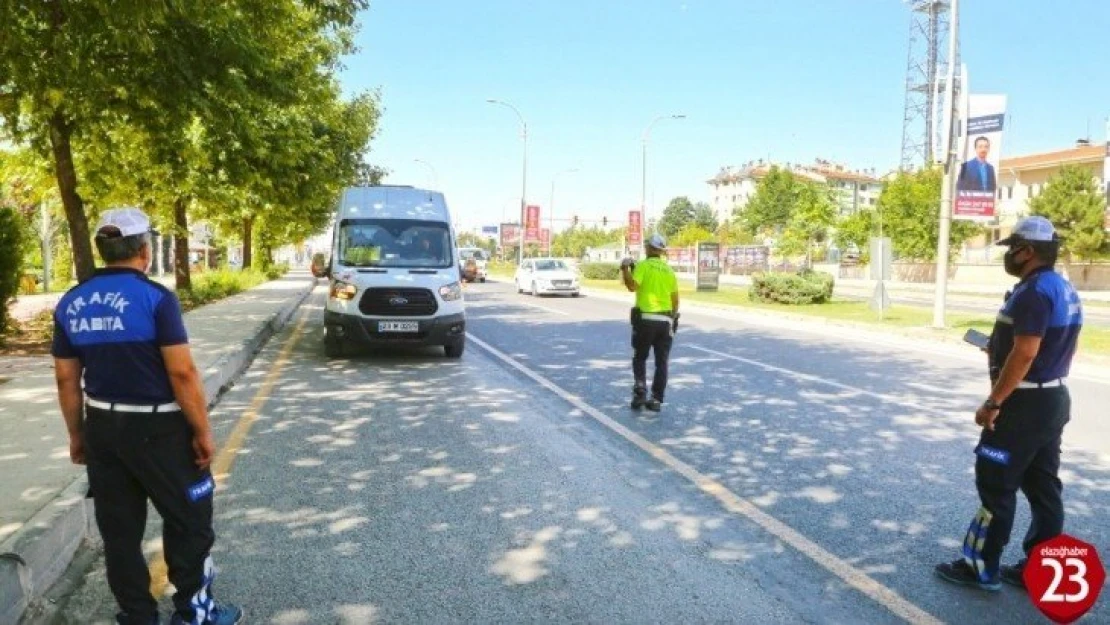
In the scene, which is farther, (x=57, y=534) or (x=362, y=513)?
(x=362, y=513)

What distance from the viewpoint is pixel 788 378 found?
10875 mm

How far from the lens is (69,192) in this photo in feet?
44.3

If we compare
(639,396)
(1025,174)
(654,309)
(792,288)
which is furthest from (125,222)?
(1025,174)

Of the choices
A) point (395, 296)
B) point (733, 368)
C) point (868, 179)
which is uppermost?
point (868, 179)

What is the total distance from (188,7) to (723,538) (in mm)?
7746

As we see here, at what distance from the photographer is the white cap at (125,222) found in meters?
3.19

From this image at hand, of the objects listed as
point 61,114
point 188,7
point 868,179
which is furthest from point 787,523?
point 868,179

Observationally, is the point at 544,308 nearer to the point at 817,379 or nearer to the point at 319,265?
the point at 319,265

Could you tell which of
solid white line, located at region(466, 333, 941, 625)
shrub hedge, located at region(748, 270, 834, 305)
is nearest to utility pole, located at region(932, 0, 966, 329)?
shrub hedge, located at region(748, 270, 834, 305)

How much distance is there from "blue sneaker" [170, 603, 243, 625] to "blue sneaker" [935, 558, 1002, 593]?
10.8ft

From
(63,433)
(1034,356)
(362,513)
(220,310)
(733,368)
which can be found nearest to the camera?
(1034,356)

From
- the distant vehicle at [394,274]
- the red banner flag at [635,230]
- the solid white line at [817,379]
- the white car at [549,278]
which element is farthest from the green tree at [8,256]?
the red banner flag at [635,230]

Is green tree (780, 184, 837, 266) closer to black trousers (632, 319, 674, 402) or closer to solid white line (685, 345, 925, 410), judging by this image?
solid white line (685, 345, 925, 410)

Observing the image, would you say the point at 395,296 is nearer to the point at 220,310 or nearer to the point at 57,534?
the point at 57,534
